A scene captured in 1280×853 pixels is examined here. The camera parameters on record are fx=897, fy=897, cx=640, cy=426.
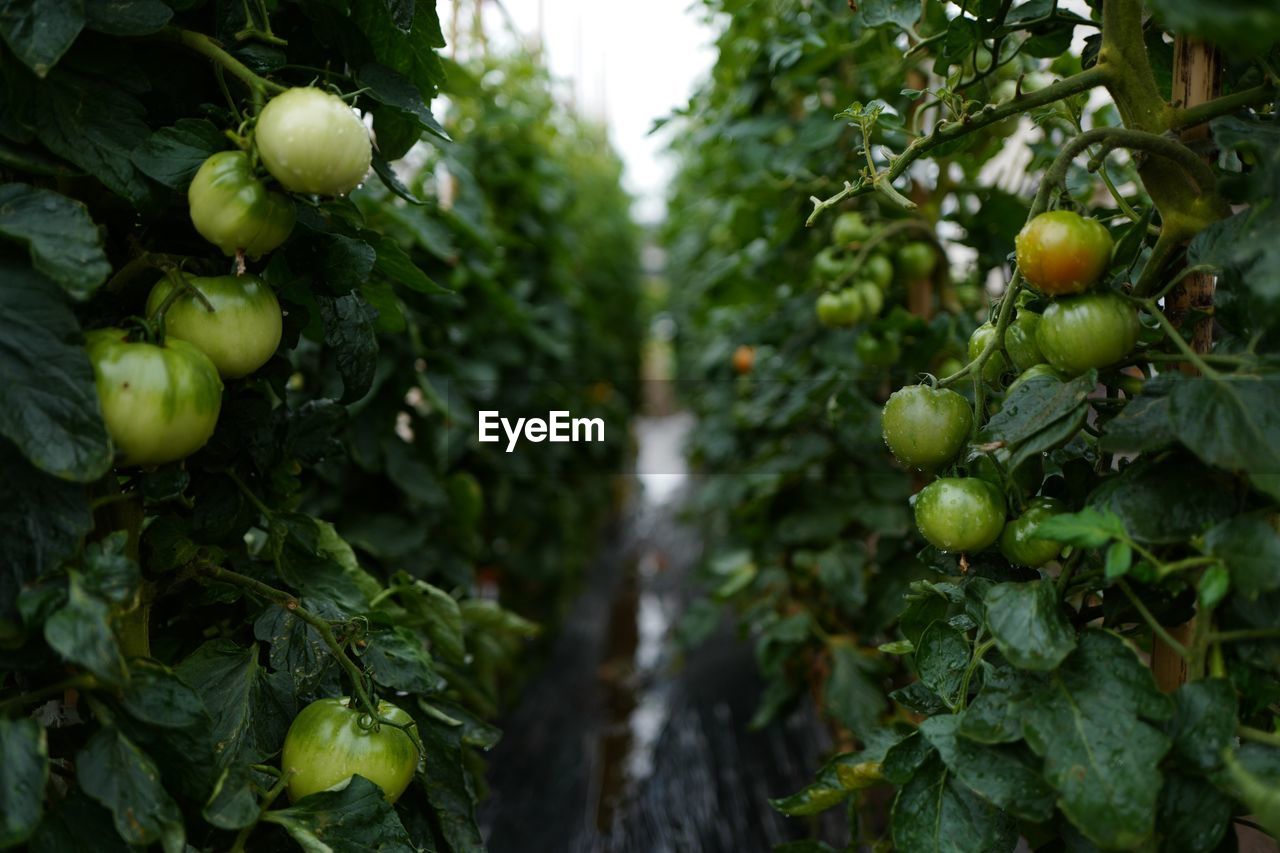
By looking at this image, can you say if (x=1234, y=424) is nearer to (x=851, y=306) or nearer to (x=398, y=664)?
(x=398, y=664)

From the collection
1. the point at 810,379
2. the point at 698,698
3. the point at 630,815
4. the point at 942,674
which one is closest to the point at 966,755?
the point at 942,674

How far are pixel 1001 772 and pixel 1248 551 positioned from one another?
240 mm

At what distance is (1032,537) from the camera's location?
0.74m

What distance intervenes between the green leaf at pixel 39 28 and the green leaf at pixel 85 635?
1.16 feet

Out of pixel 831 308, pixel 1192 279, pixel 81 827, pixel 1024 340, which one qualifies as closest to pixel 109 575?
pixel 81 827

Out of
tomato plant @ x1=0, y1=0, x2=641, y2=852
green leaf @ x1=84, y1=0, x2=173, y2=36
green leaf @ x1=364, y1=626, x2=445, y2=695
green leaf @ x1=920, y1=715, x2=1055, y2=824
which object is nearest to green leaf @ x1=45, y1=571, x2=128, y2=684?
tomato plant @ x1=0, y1=0, x2=641, y2=852

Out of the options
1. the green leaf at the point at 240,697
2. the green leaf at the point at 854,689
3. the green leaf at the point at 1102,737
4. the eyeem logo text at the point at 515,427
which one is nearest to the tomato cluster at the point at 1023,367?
the green leaf at the point at 1102,737

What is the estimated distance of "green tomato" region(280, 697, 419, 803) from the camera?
748mm

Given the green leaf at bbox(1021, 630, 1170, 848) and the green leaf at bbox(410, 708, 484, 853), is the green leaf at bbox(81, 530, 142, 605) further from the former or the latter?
the green leaf at bbox(1021, 630, 1170, 848)

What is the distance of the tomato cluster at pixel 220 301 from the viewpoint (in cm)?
63

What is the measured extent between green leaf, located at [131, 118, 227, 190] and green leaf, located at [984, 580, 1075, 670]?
0.71 m

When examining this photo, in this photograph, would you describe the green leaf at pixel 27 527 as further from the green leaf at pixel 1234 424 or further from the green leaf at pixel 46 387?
the green leaf at pixel 1234 424

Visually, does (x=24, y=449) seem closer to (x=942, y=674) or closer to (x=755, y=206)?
(x=942, y=674)

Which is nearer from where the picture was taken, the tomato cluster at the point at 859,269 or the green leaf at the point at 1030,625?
the green leaf at the point at 1030,625
